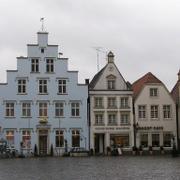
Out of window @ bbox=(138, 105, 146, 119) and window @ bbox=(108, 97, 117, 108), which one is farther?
window @ bbox=(138, 105, 146, 119)

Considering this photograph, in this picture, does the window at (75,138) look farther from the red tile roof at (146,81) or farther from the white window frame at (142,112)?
the red tile roof at (146,81)

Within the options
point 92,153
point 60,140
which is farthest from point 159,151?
point 60,140

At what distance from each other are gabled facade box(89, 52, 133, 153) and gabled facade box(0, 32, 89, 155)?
1254 millimetres

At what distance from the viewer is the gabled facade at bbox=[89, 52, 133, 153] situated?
196 feet

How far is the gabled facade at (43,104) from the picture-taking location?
58188 millimetres

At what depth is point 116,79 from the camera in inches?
2424

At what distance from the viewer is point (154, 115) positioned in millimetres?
61719

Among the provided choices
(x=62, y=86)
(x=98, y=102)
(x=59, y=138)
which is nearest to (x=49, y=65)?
(x=62, y=86)

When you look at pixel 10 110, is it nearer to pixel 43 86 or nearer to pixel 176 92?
pixel 43 86

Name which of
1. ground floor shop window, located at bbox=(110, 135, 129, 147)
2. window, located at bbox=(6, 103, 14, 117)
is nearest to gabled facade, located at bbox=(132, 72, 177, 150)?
ground floor shop window, located at bbox=(110, 135, 129, 147)

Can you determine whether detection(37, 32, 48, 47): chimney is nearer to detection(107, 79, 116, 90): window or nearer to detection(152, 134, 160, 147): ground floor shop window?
detection(107, 79, 116, 90): window

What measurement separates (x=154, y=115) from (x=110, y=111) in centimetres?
555

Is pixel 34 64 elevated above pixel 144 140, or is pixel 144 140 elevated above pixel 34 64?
pixel 34 64

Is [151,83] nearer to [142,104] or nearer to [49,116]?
[142,104]
